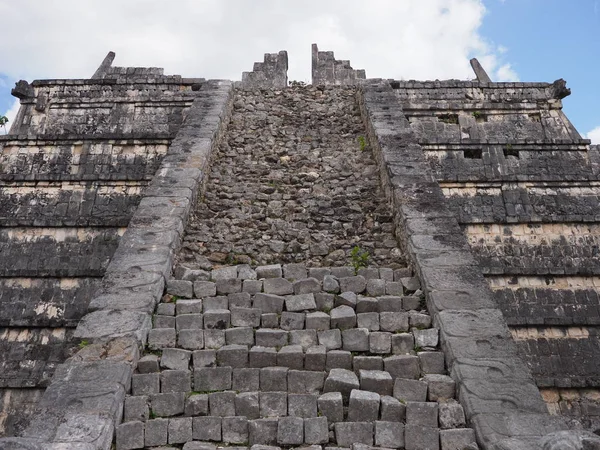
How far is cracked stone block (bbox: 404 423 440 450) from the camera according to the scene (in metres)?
4.18

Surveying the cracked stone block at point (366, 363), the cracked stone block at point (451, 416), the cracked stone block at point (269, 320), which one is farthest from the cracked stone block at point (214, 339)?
the cracked stone block at point (451, 416)

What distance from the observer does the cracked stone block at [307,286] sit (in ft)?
18.7

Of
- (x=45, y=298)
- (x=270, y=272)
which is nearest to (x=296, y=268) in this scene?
(x=270, y=272)

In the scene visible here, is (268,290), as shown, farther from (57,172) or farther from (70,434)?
(57,172)

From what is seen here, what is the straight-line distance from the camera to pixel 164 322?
5297 millimetres

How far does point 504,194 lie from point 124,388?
6815 mm

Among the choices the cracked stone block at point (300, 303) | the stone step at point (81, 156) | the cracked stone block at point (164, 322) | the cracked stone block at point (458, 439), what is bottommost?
the cracked stone block at point (458, 439)

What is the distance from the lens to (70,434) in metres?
4.00

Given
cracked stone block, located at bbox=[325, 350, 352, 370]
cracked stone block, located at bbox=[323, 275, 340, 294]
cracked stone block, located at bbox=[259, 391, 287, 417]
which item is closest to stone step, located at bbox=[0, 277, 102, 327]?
cracked stone block, located at bbox=[323, 275, 340, 294]

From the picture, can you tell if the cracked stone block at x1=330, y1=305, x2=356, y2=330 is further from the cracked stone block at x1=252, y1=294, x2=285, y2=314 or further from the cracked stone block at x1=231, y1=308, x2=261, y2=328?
the cracked stone block at x1=231, y1=308, x2=261, y2=328

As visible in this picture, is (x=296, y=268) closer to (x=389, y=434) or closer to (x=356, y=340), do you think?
(x=356, y=340)

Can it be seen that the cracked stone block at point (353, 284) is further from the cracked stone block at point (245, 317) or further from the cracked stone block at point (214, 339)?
the cracked stone block at point (214, 339)

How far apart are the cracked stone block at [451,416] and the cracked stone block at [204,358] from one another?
203cm

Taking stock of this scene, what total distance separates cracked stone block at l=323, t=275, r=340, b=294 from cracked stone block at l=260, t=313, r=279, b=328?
0.67 meters
